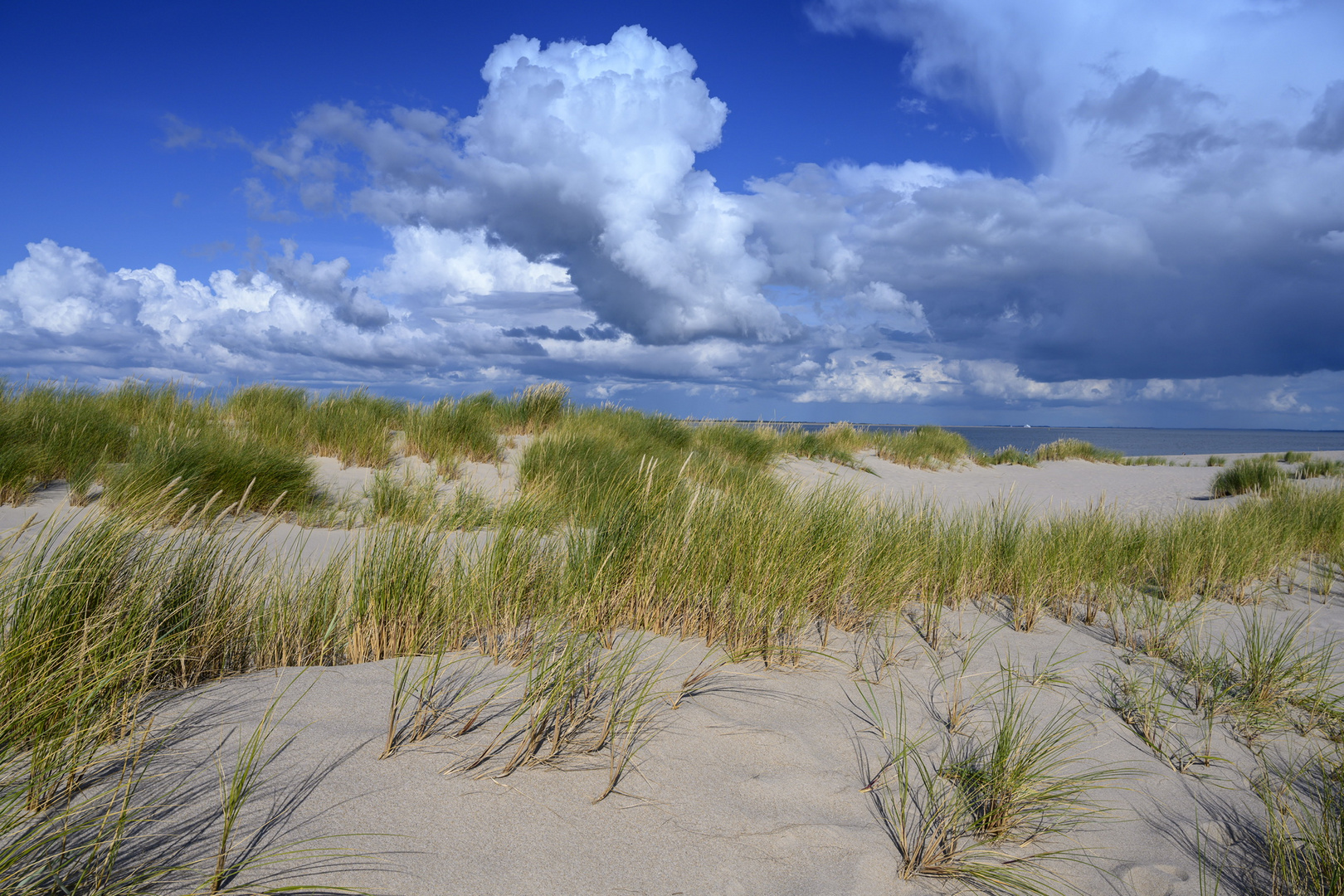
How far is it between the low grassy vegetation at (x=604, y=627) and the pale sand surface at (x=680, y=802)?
0.08 meters

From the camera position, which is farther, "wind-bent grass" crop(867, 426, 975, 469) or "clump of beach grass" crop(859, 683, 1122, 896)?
"wind-bent grass" crop(867, 426, 975, 469)

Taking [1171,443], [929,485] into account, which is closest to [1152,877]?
[929,485]

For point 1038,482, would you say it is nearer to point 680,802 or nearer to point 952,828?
point 952,828

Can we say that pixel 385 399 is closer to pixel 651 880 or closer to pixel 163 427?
pixel 163 427

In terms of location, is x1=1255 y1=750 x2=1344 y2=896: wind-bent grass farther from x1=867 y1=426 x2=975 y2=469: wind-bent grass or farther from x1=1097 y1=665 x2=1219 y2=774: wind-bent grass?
x1=867 y1=426 x2=975 y2=469: wind-bent grass

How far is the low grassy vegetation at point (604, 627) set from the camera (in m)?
1.73

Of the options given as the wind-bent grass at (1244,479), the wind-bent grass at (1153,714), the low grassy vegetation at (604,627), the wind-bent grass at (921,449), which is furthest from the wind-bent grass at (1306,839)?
the wind-bent grass at (921,449)

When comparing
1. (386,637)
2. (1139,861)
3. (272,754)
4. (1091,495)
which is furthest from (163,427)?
(1091,495)

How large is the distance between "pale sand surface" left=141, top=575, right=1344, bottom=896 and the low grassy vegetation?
8cm

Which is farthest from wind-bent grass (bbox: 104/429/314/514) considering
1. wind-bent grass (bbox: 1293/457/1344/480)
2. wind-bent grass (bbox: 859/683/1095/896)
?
wind-bent grass (bbox: 1293/457/1344/480)

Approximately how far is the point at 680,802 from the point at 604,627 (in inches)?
47.8

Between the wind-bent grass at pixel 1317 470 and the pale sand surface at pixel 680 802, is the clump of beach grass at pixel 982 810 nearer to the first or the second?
the pale sand surface at pixel 680 802

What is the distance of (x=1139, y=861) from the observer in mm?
1901

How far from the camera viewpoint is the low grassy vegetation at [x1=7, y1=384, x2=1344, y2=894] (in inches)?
68.3
